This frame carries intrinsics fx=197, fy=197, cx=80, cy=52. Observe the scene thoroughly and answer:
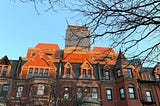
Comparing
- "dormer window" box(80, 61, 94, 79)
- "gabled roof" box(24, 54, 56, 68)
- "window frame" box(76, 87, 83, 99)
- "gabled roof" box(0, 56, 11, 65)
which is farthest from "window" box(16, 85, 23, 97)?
"dormer window" box(80, 61, 94, 79)

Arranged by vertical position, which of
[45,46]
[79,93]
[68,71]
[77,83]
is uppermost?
[45,46]

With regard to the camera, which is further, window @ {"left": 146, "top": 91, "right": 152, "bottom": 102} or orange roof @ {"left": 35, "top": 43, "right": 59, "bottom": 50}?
orange roof @ {"left": 35, "top": 43, "right": 59, "bottom": 50}

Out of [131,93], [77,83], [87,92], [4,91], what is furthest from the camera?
[77,83]

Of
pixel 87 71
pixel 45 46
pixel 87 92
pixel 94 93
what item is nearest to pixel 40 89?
pixel 87 92

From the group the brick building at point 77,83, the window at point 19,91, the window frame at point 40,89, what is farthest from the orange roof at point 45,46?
the window frame at point 40,89

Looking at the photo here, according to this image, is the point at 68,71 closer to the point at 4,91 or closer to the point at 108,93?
the point at 108,93

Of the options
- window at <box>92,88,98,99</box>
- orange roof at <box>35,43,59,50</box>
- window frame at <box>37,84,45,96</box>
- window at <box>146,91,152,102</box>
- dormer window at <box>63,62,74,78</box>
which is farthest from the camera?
orange roof at <box>35,43,59,50</box>

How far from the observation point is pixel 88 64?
28.4 meters

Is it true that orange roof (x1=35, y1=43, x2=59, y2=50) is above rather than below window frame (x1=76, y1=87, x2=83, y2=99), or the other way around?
above

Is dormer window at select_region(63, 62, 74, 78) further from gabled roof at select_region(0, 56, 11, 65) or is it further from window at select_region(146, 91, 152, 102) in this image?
window at select_region(146, 91, 152, 102)

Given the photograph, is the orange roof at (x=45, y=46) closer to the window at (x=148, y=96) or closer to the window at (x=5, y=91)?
the window at (x=5, y=91)

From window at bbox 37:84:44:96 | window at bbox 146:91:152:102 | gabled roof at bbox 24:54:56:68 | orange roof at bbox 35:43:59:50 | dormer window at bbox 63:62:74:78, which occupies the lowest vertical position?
window at bbox 146:91:152:102

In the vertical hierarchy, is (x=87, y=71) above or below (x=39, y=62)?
below

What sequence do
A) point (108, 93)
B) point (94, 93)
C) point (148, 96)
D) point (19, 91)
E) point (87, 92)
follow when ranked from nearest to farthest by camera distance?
1. point (87, 92)
2. point (19, 91)
3. point (94, 93)
4. point (108, 93)
5. point (148, 96)
